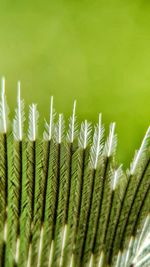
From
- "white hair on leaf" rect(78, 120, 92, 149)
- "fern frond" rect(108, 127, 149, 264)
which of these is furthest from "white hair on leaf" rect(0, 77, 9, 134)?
"fern frond" rect(108, 127, 149, 264)

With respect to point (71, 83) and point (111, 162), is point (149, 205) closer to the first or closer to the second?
point (111, 162)

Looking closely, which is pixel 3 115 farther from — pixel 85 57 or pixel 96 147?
pixel 85 57

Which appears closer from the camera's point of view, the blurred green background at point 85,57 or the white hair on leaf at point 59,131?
the white hair on leaf at point 59,131

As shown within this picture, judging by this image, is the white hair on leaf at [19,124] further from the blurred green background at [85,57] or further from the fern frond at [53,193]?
the blurred green background at [85,57]

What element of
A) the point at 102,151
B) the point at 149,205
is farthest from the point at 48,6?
the point at 149,205

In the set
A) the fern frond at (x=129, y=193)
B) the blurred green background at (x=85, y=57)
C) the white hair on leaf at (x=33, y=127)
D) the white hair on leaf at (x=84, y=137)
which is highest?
the blurred green background at (x=85, y=57)

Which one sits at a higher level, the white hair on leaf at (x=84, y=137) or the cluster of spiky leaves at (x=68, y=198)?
the white hair on leaf at (x=84, y=137)

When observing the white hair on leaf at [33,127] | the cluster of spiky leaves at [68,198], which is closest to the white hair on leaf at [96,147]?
the cluster of spiky leaves at [68,198]

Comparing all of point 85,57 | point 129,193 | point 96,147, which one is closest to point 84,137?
point 96,147
